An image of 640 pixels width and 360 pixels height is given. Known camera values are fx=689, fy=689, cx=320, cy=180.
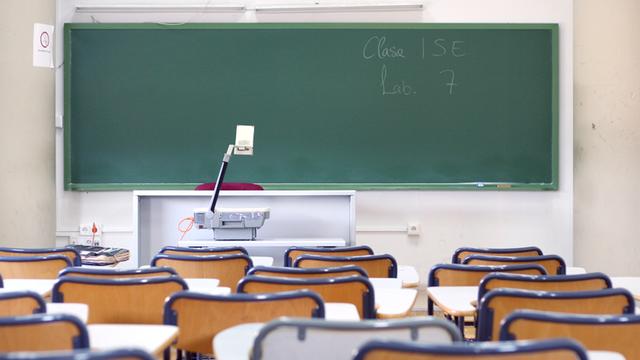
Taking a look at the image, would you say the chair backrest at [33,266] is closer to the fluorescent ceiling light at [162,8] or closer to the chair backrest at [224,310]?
the chair backrest at [224,310]

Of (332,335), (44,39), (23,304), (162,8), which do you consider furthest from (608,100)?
(23,304)

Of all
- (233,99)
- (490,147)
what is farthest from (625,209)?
(233,99)

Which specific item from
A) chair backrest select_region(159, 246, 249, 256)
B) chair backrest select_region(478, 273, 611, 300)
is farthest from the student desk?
chair backrest select_region(159, 246, 249, 256)

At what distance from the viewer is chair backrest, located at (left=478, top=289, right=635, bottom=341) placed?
229cm

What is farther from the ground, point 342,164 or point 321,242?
point 342,164

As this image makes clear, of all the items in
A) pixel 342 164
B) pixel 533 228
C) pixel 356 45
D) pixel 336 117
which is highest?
pixel 356 45

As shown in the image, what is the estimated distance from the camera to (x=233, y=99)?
22.0 ft

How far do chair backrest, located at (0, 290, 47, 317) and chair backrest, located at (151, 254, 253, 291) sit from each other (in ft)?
4.24

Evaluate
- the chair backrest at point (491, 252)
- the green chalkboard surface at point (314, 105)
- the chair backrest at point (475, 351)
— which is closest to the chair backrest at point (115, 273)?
the chair backrest at point (475, 351)

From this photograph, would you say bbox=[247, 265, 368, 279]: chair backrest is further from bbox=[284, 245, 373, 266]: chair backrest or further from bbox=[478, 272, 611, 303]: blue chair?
bbox=[284, 245, 373, 266]: chair backrest

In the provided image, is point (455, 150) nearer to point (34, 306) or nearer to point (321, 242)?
point (321, 242)

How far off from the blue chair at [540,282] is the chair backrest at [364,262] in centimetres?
95

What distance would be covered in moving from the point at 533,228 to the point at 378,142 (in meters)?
1.74

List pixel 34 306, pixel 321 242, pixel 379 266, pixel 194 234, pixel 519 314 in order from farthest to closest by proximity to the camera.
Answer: pixel 194 234, pixel 321 242, pixel 379 266, pixel 34 306, pixel 519 314
